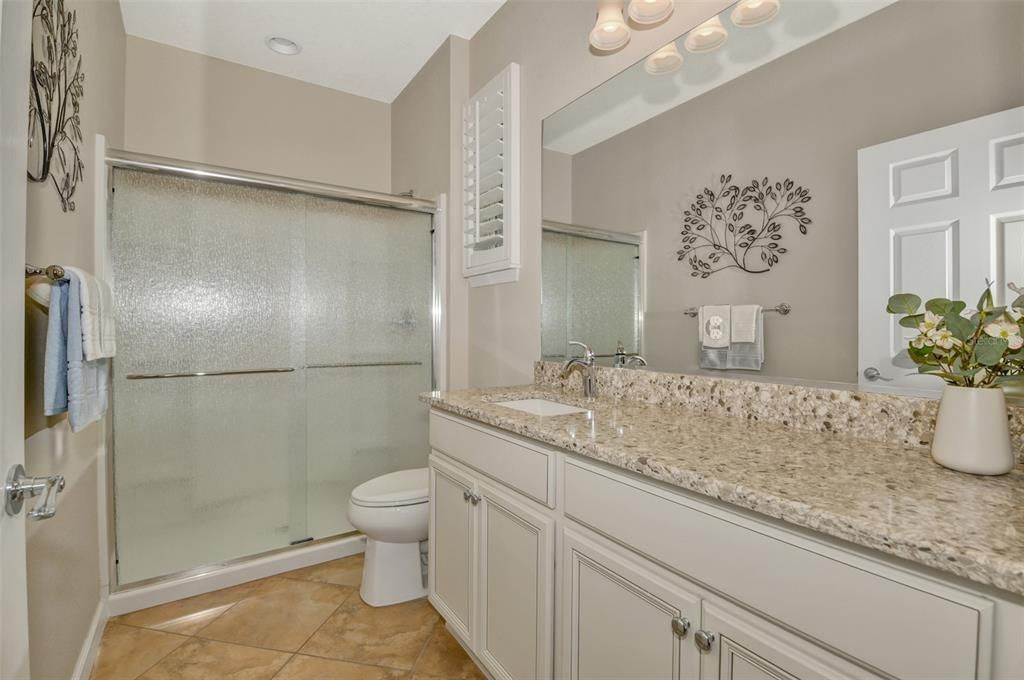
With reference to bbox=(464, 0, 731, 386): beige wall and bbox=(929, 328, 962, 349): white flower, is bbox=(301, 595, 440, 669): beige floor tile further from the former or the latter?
bbox=(929, 328, 962, 349): white flower

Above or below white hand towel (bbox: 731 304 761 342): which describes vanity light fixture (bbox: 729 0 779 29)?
above

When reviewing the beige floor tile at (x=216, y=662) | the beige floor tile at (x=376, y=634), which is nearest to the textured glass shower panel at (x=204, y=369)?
the beige floor tile at (x=216, y=662)

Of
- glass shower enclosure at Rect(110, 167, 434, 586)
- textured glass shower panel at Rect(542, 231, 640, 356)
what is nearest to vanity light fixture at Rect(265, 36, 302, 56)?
glass shower enclosure at Rect(110, 167, 434, 586)

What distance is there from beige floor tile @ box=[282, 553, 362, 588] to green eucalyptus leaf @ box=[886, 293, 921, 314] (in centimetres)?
220

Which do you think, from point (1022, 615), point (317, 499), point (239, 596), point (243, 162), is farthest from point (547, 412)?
point (243, 162)

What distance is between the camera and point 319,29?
2449 mm

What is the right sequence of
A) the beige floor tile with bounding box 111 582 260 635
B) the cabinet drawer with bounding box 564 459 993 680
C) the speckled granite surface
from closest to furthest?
the cabinet drawer with bounding box 564 459 993 680, the speckled granite surface, the beige floor tile with bounding box 111 582 260 635

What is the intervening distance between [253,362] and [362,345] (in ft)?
1.63

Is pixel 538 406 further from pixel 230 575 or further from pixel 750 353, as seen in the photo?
pixel 230 575

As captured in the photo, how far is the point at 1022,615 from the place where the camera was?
53cm

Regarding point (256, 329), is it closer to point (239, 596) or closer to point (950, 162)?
point (239, 596)

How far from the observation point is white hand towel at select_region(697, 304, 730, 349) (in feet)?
4.47

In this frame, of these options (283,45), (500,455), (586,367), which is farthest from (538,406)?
(283,45)

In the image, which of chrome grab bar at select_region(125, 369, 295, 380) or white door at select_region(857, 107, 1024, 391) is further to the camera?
chrome grab bar at select_region(125, 369, 295, 380)
